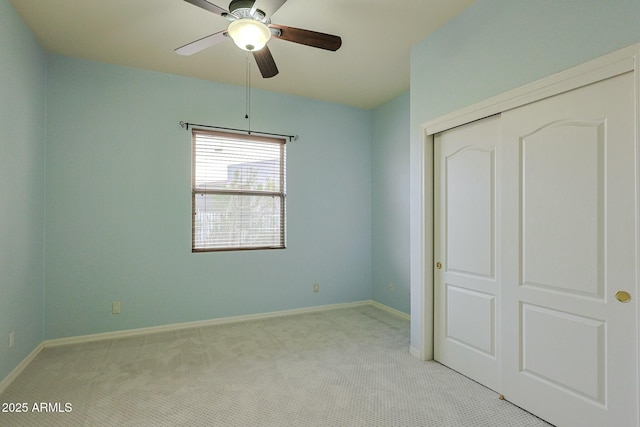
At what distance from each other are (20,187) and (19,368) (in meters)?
1.49

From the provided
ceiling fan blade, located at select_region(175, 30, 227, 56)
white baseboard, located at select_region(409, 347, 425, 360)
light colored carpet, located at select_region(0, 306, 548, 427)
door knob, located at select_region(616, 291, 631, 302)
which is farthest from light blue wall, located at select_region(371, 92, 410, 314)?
ceiling fan blade, located at select_region(175, 30, 227, 56)

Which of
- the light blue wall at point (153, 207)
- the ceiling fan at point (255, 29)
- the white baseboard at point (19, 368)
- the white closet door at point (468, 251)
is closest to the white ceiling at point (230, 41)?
the light blue wall at point (153, 207)

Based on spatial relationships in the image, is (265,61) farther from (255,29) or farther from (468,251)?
(468,251)

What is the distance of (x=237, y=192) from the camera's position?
4.10 meters

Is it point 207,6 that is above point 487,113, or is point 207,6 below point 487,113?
above

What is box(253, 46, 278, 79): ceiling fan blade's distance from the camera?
2.43 meters

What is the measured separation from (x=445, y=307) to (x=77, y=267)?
3.66 meters

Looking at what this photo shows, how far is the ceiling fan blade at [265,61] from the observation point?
2432 millimetres

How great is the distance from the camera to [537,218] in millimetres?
2123

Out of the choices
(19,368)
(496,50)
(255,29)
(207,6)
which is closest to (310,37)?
(255,29)

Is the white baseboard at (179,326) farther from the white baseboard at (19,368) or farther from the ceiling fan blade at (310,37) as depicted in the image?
the ceiling fan blade at (310,37)

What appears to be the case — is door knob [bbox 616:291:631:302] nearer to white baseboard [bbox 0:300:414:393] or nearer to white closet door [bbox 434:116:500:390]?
white closet door [bbox 434:116:500:390]

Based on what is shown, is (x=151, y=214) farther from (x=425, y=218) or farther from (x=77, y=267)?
(x=425, y=218)

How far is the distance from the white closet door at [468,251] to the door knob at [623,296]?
2.37ft
